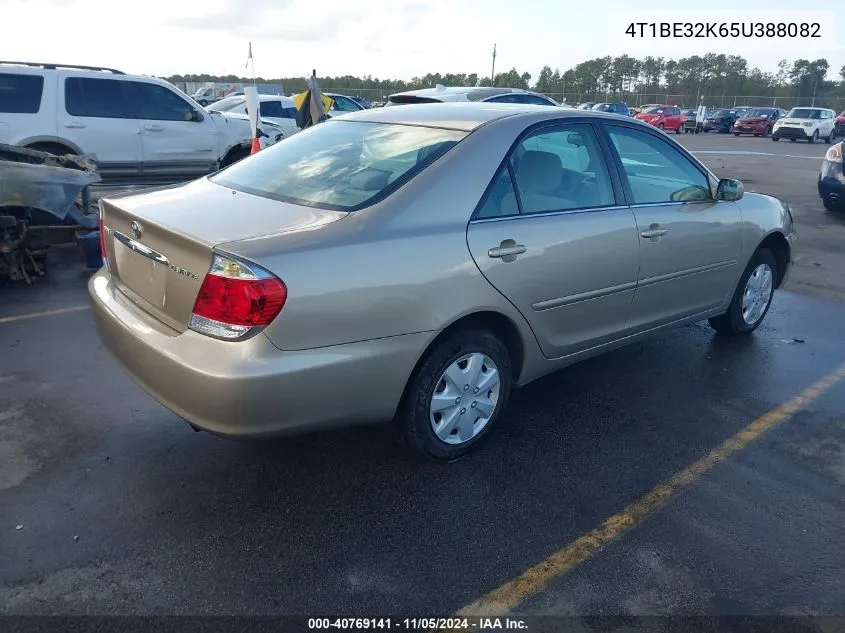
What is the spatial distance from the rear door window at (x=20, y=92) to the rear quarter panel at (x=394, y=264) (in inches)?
314

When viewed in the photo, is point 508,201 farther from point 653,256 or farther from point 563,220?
point 653,256

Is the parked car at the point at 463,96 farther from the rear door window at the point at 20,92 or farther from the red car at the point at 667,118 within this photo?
the red car at the point at 667,118

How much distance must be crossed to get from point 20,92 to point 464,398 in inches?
334

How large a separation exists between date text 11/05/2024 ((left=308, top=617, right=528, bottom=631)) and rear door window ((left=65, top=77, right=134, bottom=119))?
903 centimetres

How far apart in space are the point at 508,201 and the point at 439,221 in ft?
1.60

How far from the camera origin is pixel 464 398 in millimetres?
3383

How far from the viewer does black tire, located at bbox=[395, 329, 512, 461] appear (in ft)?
10.4

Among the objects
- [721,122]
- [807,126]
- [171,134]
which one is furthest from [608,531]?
[721,122]

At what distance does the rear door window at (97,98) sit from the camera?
30.7 ft

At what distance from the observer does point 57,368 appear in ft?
14.5

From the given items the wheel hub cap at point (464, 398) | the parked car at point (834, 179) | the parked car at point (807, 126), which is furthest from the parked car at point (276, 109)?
the parked car at point (807, 126)

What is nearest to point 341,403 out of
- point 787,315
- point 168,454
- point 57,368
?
point 168,454

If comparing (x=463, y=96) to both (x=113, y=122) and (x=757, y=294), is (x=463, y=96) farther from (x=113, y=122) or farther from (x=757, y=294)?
(x=757, y=294)

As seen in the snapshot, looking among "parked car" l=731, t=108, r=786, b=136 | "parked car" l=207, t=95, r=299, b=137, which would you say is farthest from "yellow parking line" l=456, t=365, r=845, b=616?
"parked car" l=731, t=108, r=786, b=136
